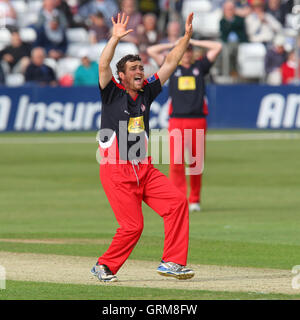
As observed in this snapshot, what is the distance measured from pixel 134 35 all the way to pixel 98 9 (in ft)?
7.50

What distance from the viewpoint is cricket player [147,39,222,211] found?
14478 mm

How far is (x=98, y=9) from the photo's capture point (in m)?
32.2

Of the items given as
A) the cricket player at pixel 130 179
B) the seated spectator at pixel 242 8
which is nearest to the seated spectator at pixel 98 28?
the seated spectator at pixel 242 8

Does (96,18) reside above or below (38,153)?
above

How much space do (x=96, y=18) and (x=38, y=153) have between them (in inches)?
336

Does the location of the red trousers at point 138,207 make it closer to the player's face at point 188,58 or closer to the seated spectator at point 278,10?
the player's face at point 188,58

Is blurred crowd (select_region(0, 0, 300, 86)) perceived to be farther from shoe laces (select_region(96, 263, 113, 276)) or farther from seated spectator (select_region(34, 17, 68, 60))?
shoe laces (select_region(96, 263, 113, 276))

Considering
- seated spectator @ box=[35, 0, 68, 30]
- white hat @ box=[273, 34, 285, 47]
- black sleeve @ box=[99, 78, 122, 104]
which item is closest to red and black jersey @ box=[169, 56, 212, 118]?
black sleeve @ box=[99, 78, 122, 104]

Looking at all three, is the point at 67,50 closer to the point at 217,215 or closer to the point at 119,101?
the point at 217,215

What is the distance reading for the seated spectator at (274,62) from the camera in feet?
102

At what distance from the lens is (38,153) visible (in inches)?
945

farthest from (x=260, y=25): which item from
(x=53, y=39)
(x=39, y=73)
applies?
(x=39, y=73)

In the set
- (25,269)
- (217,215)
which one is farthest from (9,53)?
(25,269)

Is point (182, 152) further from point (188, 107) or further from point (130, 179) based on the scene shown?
point (130, 179)
